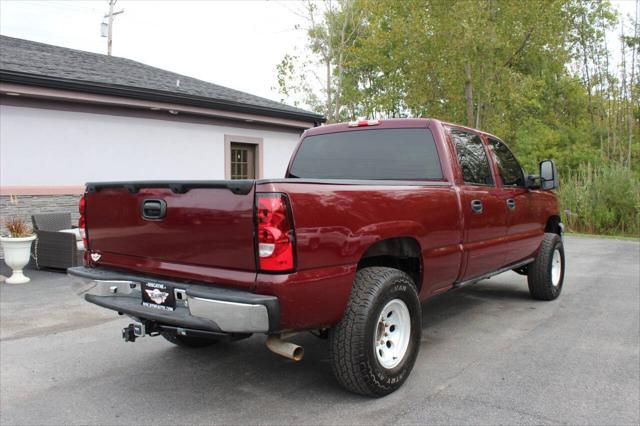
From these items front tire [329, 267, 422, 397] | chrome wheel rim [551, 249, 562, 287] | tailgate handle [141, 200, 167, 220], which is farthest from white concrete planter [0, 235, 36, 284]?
chrome wheel rim [551, 249, 562, 287]

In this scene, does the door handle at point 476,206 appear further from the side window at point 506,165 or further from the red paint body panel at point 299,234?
the side window at point 506,165

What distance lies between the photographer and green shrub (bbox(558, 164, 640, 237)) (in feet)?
49.2

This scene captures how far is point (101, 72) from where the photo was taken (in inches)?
444

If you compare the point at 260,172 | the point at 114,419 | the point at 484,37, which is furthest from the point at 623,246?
the point at 114,419

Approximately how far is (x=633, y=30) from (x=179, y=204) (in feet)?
70.7

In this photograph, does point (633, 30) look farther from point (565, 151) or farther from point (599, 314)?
point (599, 314)

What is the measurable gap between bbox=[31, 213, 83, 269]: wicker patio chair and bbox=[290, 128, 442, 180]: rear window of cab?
479cm

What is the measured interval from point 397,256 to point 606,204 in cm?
1368

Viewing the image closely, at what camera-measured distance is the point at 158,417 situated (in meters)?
3.37

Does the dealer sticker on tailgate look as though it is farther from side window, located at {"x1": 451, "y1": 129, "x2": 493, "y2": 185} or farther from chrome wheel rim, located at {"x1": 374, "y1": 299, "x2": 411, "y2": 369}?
side window, located at {"x1": 451, "y1": 129, "x2": 493, "y2": 185}

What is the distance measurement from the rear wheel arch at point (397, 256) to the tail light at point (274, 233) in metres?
0.77

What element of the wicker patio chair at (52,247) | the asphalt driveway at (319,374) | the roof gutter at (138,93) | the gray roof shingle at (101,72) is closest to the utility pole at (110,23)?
the gray roof shingle at (101,72)

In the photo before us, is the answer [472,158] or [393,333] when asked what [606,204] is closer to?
[472,158]

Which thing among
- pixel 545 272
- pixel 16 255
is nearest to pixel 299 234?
pixel 545 272
